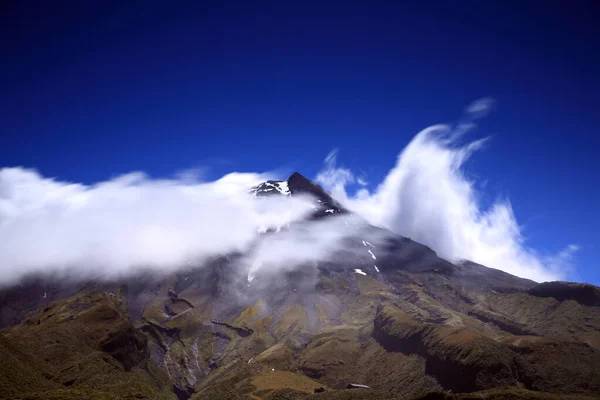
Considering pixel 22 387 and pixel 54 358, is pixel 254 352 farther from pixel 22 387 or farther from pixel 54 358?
pixel 22 387

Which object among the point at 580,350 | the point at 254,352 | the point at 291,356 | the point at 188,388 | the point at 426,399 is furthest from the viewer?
the point at 254,352

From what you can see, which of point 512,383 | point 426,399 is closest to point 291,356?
point 512,383

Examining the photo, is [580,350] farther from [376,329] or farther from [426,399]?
[376,329]

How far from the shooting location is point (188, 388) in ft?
577

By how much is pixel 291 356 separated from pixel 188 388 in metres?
47.6

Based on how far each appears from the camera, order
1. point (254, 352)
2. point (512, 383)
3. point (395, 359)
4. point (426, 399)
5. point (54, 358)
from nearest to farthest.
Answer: point (426, 399), point (512, 383), point (54, 358), point (395, 359), point (254, 352)

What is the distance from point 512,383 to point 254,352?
124214 mm

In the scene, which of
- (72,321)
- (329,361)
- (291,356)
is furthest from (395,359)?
(72,321)

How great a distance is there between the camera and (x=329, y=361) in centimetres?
14962

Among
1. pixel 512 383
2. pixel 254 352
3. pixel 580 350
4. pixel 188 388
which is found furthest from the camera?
pixel 254 352

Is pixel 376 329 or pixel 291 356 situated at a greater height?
pixel 376 329

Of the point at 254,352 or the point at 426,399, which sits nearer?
the point at 426,399

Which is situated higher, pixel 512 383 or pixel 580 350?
pixel 580 350

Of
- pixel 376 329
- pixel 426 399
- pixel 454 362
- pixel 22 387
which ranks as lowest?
pixel 22 387
